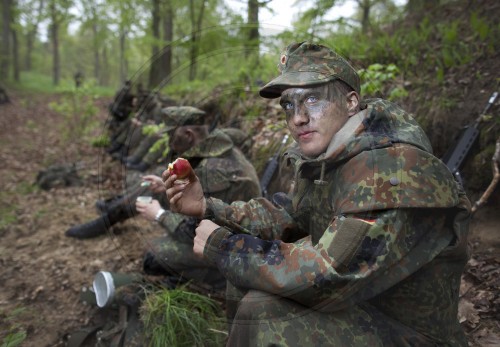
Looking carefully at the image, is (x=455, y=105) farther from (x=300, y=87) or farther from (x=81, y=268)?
(x=81, y=268)

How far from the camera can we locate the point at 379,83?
13.0 feet

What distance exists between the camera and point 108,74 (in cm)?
3841

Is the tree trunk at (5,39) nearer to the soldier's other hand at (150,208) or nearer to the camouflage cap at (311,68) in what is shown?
the soldier's other hand at (150,208)

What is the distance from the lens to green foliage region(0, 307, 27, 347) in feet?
9.10

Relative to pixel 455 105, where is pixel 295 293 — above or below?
below

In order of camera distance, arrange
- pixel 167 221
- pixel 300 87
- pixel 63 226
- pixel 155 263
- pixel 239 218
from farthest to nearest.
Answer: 1. pixel 63 226
2. pixel 155 263
3. pixel 167 221
4. pixel 239 218
5. pixel 300 87

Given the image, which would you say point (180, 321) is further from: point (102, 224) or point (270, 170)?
point (102, 224)

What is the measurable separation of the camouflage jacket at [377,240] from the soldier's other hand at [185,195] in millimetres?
393

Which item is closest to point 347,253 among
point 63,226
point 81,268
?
point 81,268

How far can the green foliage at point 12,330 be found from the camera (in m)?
2.77

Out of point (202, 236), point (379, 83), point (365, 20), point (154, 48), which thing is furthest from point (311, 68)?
point (154, 48)

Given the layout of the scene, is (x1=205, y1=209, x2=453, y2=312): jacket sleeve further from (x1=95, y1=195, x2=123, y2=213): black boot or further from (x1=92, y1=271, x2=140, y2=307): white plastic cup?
(x1=95, y1=195, x2=123, y2=213): black boot

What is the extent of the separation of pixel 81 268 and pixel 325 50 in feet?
11.9

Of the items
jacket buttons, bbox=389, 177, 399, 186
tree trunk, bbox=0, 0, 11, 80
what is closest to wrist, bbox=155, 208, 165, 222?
jacket buttons, bbox=389, 177, 399, 186
